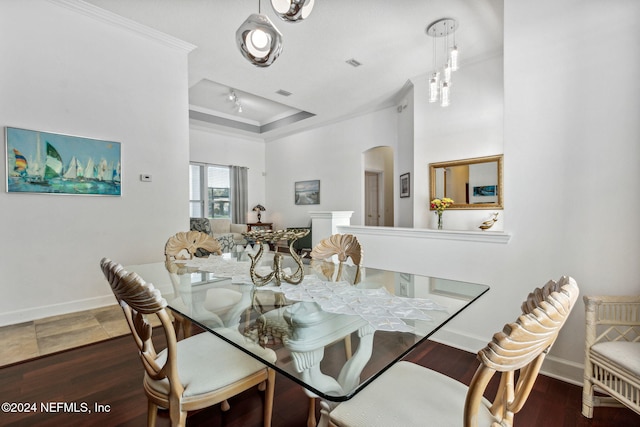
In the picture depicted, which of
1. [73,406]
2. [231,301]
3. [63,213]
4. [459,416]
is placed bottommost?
[73,406]

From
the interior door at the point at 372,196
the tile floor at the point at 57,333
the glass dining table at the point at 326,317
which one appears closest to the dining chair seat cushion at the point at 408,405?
the glass dining table at the point at 326,317

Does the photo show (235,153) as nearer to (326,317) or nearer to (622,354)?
(326,317)

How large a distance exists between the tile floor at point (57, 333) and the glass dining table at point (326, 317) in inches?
49.6

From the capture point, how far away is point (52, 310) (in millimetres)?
2834

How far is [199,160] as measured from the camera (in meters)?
6.96

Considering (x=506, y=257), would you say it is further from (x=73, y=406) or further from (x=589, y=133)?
(x=73, y=406)

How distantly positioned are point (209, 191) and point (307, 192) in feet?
7.93

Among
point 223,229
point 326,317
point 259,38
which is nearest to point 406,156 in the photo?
point 259,38

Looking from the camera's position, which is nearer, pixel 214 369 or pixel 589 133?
pixel 214 369

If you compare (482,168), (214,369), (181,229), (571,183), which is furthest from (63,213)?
(482,168)

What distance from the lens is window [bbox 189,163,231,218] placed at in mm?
7009

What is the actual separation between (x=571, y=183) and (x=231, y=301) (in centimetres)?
216

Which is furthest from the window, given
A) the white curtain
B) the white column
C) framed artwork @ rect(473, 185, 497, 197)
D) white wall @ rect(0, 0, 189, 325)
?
framed artwork @ rect(473, 185, 497, 197)

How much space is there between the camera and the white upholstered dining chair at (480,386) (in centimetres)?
68
